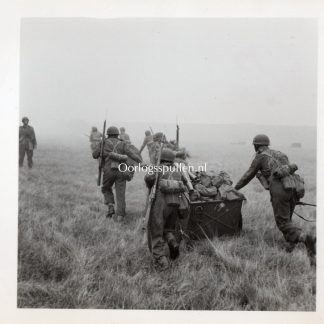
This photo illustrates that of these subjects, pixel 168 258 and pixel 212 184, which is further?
pixel 212 184

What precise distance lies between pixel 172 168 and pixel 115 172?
189 cm

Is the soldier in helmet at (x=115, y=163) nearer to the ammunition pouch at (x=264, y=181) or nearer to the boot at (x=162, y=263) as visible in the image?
the boot at (x=162, y=263)

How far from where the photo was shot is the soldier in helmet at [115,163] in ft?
24.9

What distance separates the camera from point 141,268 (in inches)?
236

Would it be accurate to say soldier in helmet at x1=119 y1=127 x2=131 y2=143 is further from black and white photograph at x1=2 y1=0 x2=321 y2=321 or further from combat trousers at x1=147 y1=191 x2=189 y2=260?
combat trousers at x1=147 y1=191 x2=189 y2=260

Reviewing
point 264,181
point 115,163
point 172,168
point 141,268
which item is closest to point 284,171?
point 264,181

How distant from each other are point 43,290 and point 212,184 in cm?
294

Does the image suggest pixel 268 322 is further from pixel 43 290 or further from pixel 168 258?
pixel 43 290

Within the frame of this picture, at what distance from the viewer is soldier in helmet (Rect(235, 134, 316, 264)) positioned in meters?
6.23

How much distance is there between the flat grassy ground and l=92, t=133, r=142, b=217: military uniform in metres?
0.59

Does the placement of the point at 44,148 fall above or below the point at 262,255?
above

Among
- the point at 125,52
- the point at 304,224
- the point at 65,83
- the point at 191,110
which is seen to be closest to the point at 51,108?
the point at 65,83

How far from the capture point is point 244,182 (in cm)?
666

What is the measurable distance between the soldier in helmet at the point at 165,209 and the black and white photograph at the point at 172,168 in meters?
0.02
